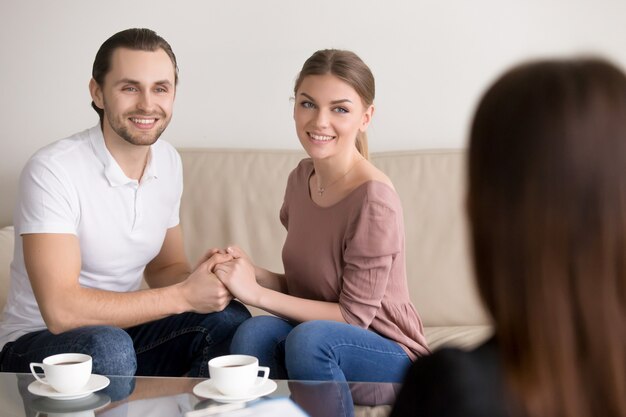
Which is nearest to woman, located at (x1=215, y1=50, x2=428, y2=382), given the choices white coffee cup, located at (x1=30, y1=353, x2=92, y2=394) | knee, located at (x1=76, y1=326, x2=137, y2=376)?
knee, located at (x1=76, y1=326, x2=137, y2=376)

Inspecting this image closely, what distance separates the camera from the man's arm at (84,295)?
77.7 inches

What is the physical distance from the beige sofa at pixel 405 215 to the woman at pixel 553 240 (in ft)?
5.99

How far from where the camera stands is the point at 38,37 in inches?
120

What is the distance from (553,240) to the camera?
0.76m

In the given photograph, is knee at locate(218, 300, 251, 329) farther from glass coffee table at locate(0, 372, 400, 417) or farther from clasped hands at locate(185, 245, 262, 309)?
glass coffee table at locate(0, 372, 400, 417)

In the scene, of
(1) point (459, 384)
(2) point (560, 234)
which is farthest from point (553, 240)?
(1) point (459, 384)

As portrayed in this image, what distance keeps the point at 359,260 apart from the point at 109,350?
1.90 feet

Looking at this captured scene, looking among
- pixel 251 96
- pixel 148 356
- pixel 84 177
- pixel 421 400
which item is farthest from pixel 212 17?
pixel 421 400

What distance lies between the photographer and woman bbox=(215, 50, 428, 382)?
75.0 inches

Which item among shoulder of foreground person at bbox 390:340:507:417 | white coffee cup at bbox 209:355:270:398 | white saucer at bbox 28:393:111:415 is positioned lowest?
white saucer at bbox 28:393:111:415

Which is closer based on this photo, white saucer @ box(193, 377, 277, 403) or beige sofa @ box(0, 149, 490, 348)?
white saucer @ box(193, 377, 277, 403)

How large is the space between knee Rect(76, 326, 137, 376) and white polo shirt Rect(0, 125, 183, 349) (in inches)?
10.9

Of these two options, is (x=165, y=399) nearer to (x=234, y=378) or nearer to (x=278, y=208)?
(x=234, y=378)

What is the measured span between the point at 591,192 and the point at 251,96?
237 cm
